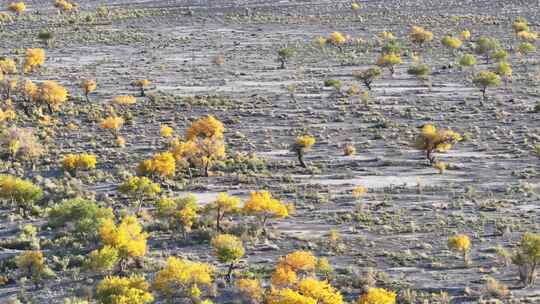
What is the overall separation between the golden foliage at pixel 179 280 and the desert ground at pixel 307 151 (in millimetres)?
1378

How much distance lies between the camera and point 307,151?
198 ft

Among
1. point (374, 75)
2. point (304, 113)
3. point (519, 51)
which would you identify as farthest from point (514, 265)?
point (519, 51)

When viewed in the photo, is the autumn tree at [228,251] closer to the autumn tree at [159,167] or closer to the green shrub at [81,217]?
the green shrub at [81,217]

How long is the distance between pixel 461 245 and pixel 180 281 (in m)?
17.0

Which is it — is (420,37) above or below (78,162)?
above

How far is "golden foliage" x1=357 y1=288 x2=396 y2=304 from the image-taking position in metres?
34.2

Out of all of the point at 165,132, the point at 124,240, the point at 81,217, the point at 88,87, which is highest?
the point at 88,87

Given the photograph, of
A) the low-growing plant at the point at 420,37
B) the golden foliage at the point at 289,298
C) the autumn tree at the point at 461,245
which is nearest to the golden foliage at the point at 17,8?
the low-growing plant at the point at 420,37

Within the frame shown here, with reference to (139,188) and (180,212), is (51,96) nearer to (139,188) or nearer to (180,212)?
(139,188)

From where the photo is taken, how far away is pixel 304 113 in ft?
235

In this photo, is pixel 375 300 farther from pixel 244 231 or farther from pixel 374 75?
pixel 374 75

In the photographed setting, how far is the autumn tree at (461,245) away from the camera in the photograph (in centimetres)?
4072

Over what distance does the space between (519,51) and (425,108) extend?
33.9 m

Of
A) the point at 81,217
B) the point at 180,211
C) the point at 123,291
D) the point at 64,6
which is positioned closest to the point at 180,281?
the point at 123,291
